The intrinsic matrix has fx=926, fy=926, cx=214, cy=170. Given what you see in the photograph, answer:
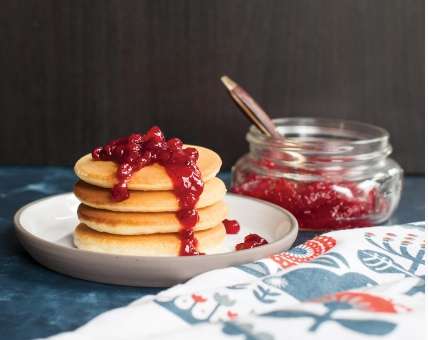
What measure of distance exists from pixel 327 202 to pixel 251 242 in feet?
0.64

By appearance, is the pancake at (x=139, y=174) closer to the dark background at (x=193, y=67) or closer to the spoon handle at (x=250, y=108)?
the spoon handle at (x=250, y=108)

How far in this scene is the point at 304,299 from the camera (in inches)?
41.5

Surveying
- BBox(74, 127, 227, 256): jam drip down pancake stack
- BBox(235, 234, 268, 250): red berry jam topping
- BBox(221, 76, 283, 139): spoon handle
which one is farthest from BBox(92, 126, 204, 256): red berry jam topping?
BBox(221, 76, 283, 139): spoon handle

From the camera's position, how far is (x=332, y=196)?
148cm

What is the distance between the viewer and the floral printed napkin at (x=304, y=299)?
86 cm

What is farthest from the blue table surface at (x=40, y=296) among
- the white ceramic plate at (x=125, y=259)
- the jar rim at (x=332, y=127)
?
the jar rim at (x=332, y=127)

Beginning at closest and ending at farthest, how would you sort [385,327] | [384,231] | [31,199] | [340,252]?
[385,327]
[340,252]
[384,231]
[31,199]

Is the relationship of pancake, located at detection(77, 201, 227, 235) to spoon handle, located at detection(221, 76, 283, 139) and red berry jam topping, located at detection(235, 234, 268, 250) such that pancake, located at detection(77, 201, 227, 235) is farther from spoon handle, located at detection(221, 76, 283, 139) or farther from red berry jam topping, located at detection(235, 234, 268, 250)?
spoon handle, located at detection(221, 76, 283, 139)

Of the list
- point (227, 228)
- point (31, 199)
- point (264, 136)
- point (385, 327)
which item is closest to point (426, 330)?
point (385, 327)

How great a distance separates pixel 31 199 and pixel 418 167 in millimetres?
786

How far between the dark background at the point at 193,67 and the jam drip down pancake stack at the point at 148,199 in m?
0.58

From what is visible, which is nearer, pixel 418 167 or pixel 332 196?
pixel 332 196

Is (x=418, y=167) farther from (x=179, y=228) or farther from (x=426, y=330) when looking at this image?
(x=426, y=330)

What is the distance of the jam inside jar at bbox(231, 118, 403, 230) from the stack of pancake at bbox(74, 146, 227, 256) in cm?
26
